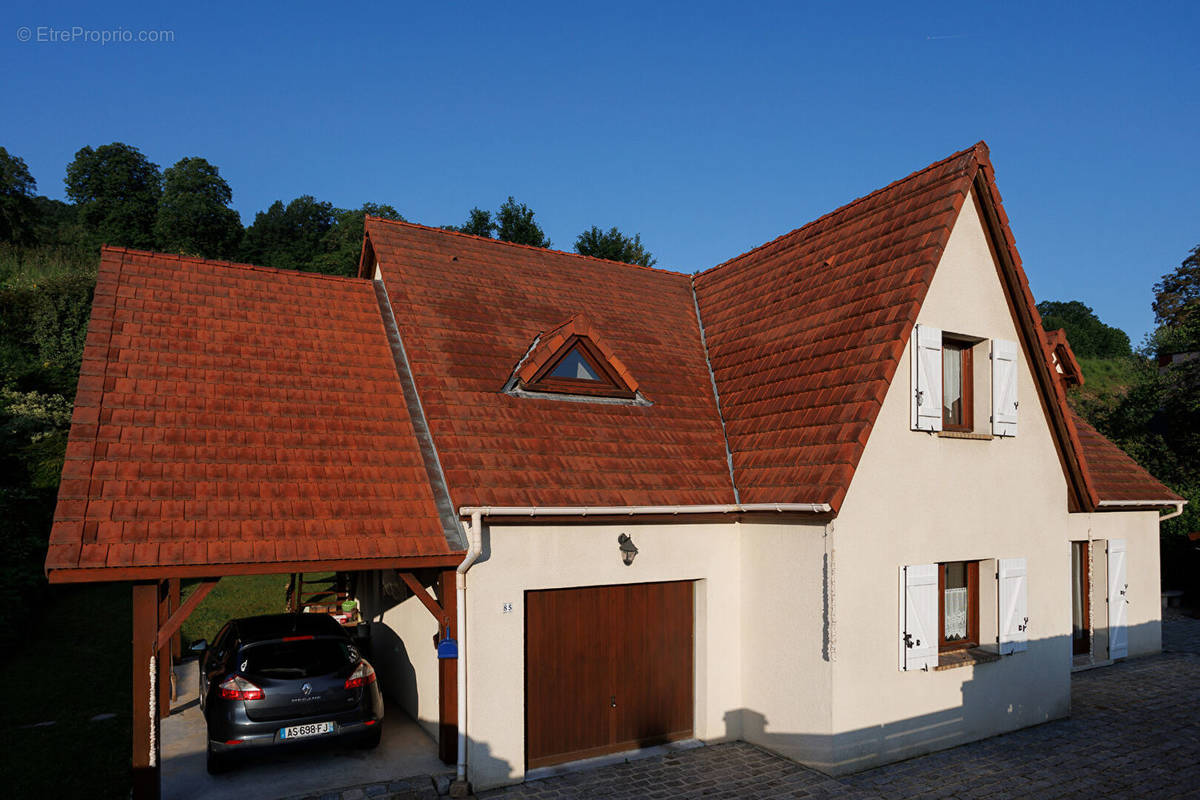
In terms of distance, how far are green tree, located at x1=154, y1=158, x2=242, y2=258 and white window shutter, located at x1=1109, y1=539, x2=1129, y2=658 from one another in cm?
4786

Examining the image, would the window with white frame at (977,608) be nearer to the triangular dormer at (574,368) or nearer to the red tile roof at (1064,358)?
the triangular dormer at (574,368)

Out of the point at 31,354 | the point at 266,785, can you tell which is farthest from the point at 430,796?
the point at 31,354

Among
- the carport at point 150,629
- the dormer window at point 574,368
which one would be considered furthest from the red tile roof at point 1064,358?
the carport at point 150,629

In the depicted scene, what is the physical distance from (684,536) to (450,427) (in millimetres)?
3182

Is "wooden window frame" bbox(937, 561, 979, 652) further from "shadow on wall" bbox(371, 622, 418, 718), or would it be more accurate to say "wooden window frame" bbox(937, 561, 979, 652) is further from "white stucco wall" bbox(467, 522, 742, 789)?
"shadow on wall" bbox(371, 622, 418, 718)

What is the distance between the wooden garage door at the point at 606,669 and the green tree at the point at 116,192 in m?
51.3

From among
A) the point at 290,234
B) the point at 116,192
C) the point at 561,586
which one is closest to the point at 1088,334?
the point at 290,234

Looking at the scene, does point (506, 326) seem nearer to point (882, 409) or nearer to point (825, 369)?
point (825, 369)

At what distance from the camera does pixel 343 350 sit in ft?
33.7

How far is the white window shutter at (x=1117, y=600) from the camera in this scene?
43.5 ft

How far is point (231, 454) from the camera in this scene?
8.03 meters

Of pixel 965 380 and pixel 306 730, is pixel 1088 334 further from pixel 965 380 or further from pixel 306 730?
pixel 306 730

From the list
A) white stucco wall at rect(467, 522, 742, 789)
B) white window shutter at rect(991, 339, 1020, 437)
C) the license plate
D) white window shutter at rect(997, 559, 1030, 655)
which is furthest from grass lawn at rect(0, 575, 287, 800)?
white window shutter at rect(991, 339, 1020, 437)

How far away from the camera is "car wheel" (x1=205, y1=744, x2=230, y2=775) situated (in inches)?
294
